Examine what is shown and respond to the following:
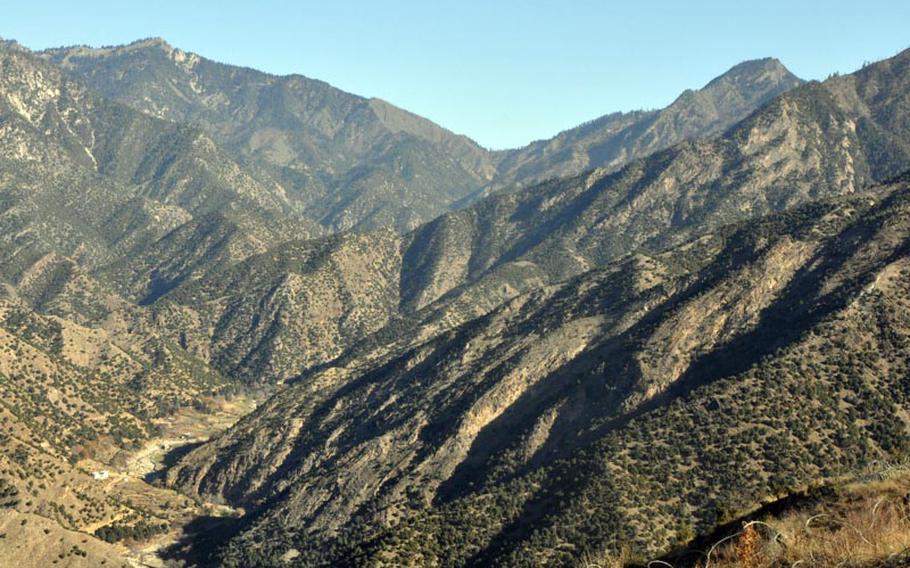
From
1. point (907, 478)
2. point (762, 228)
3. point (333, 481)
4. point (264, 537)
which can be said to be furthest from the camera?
point (762, 228)

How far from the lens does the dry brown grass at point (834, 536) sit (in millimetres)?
37594

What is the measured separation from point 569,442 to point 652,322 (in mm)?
28431

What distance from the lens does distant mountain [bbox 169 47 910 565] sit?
10394 centimetres

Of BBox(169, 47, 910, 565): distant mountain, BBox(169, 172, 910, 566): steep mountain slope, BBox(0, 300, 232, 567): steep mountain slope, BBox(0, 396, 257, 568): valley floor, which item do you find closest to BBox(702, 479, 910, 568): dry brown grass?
BBox(169, 172, 910, 566): steep mountain slope

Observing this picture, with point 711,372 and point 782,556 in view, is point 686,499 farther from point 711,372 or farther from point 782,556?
point 782,556

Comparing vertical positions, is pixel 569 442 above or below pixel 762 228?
below

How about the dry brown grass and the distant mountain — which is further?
the distant mountain

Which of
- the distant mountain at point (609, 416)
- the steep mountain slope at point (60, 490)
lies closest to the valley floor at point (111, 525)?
the steep mountain slope at point (60, 490)

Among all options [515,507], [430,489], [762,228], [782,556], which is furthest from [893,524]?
[762,228]

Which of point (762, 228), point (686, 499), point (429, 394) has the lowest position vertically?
point (686, 499)

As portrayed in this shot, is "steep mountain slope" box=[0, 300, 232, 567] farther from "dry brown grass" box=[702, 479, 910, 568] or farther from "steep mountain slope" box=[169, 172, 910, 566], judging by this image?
"dry brown grass" box=[702, 479, 910, 568]

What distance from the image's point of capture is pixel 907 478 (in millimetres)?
47656

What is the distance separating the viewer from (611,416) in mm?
130750

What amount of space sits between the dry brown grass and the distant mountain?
40.3m
